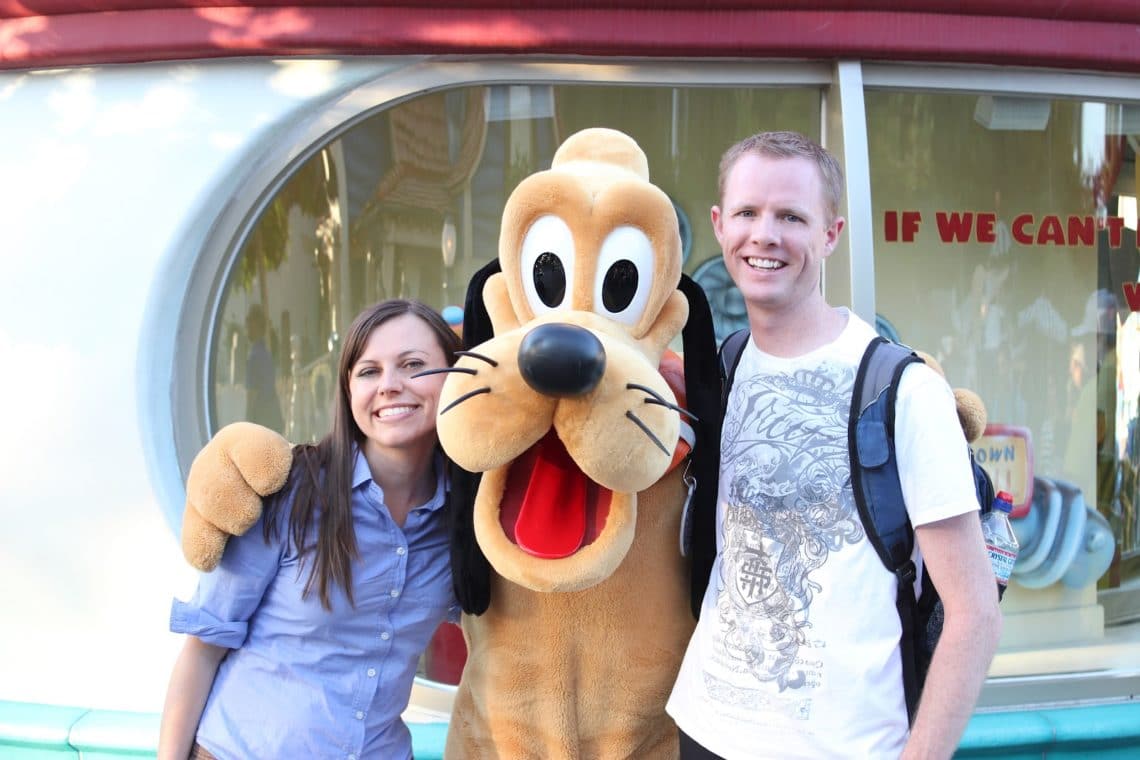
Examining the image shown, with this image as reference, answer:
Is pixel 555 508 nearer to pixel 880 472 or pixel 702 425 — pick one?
pixel 702 425

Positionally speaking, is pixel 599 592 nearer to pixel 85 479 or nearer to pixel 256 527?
pixel 256 527

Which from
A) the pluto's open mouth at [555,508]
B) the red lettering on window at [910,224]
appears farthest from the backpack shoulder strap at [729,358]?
the red lettering on window at [910,224]

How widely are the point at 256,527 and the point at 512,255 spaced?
0.70 meters

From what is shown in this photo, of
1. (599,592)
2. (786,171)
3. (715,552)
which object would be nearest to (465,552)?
(599,592)

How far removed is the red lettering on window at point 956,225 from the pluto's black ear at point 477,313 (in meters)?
2.66

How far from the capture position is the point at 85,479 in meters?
2.89

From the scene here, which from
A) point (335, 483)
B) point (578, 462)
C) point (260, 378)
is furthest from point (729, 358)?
point (260, 378)

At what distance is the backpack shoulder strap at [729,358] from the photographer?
1831 millimetres

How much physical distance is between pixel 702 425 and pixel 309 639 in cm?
83

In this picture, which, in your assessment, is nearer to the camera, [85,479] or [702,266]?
[85,479]

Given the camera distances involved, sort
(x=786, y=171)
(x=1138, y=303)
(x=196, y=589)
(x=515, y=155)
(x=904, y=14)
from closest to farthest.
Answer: (x=786, y=171) < (x=196, y=589) < (x=904, y=14) < (x=515, y=155) < (x=1138, y=303)

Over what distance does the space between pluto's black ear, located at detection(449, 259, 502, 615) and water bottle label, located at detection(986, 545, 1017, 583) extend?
0.95 metres

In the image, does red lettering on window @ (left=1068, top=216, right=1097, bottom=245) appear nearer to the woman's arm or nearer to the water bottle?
the water bottle

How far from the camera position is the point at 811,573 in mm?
1604
